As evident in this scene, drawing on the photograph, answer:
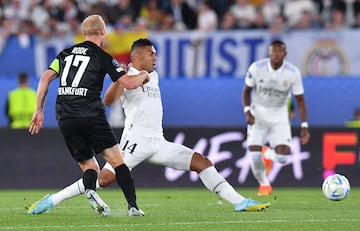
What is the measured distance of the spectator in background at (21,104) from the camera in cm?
1867

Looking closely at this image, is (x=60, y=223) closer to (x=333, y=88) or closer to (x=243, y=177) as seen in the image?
(x=243, y=177)

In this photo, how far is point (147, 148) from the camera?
1070cm

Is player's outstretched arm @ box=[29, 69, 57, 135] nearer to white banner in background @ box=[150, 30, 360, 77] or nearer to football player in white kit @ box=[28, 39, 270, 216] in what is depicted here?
football player in white kit @ box=[28, 39, 270, 216]

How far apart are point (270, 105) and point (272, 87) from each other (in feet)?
0.96

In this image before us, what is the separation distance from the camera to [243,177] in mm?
17094

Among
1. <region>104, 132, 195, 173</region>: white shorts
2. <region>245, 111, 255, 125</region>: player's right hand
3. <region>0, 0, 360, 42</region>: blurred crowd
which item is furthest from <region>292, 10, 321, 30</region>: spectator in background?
<region>104, 132, 195, 173</region>: white shorts

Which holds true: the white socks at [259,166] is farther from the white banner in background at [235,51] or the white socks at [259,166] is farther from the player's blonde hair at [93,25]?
the player's blonde hair at [93,25]

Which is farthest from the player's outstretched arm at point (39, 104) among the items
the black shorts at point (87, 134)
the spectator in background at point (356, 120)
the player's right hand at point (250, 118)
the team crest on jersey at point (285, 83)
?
the spectator in background at point (356, 120)

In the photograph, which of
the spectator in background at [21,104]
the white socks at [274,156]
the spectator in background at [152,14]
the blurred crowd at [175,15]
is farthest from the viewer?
the spectator in background at [152,14]

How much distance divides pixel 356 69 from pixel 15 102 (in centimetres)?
637

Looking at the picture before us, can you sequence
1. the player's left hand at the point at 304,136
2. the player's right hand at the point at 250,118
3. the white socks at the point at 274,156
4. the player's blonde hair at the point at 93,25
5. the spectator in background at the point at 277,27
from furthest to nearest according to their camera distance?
the spectator in background at the point at 277,27 < the white socks at the point at 274,156 < the player's right hand at the point at 250,118 < the player's left hand at the point at 304,136 < the player's blonde hair at the point at 93,25

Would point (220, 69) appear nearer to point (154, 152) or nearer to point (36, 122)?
point (154, 152)

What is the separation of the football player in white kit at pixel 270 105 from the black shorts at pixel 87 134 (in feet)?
15.5

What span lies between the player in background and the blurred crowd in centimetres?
949
